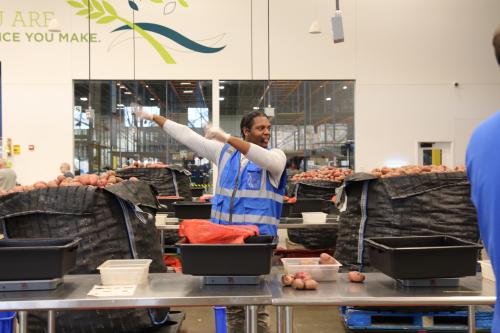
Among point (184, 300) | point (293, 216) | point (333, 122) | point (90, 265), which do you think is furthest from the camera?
point (333, 122)

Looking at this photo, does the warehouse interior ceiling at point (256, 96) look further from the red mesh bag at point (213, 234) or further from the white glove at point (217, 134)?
the red mesh bag at point (213, 234)

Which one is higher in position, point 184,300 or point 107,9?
point 107,9

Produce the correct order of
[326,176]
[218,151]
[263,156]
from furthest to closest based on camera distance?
[326,176], [218,151], [263,156]

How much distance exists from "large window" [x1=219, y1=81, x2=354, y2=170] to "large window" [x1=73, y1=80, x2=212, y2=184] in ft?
2.19

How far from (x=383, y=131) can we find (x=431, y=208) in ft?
19.3

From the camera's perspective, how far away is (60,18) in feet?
27.3

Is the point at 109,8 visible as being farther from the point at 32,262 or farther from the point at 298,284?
the point at 298,284

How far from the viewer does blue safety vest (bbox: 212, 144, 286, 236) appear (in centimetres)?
246

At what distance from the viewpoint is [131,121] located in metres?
8.79

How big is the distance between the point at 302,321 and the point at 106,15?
683 centimetres

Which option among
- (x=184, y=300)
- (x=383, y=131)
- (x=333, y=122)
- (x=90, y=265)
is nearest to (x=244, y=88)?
(x=333, y=122)

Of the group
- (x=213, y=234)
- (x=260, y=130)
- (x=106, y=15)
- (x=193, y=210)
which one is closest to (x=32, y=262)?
(x=213, y=234)

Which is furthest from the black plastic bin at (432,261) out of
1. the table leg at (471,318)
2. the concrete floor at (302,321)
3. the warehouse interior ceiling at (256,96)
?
the warehouse interior ceiling at (256,96)

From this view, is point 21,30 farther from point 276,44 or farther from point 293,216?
point 293,216
